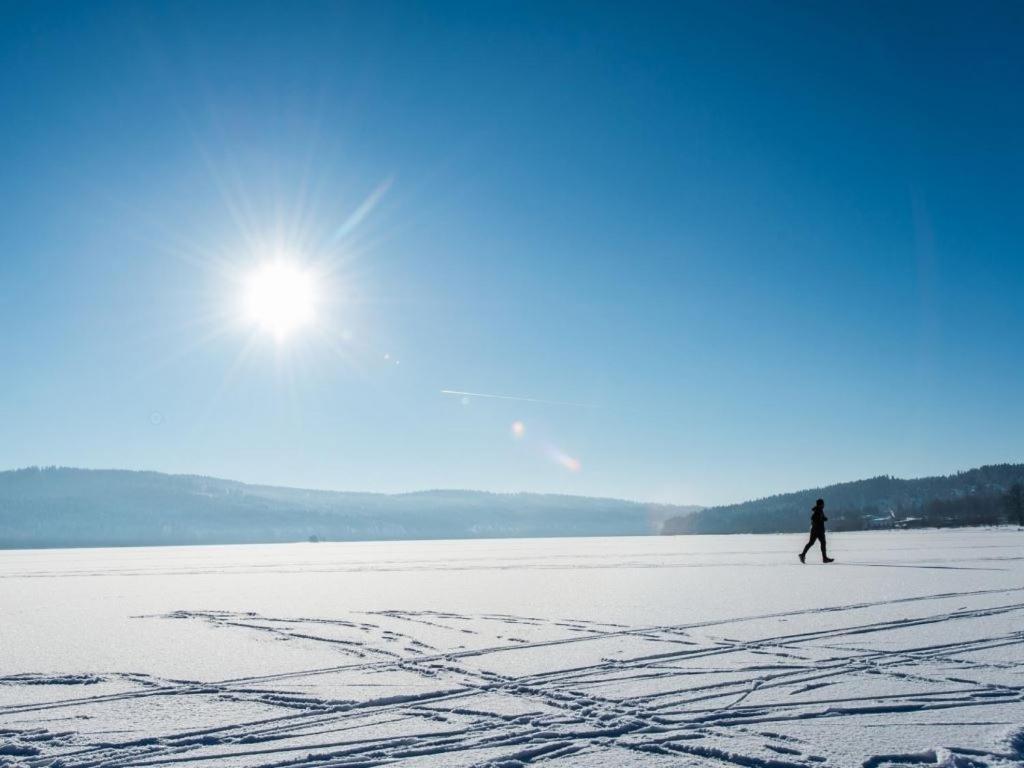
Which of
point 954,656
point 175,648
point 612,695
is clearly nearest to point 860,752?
point 612,695

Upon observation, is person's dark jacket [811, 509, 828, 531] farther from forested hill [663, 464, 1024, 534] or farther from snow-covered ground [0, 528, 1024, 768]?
forested hill [663, 464, 1024, 534]

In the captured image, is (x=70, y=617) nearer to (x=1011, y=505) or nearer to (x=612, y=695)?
(x=612, y=695)

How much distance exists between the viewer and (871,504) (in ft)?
424

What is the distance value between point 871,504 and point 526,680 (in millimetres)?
141068

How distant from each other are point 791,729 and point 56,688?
5790mm

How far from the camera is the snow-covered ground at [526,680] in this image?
4.19 metres

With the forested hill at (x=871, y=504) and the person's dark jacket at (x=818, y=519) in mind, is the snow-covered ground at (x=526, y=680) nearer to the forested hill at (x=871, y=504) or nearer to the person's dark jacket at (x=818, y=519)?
the person's dark jacket at (x=818, y=519)

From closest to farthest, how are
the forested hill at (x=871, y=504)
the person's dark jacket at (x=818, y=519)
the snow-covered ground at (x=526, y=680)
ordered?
the snow-covered ground at (x=526, y=680)
the person's dark jacket at (x=818, y=519)
the forested hill at (x=871, y=504)

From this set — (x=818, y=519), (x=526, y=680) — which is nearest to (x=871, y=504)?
(x=818, y=519)

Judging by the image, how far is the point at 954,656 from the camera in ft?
21.5

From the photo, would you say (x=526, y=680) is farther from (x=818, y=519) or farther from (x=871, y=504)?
(x=871, y=504)

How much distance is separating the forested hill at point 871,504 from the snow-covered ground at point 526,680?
96.2 meters

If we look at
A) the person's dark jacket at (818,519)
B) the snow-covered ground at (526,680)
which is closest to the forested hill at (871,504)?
the person's dark jacket at (818,519)

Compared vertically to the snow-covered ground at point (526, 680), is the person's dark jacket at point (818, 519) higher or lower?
higher
